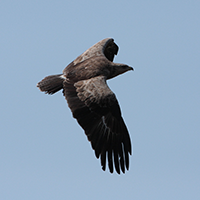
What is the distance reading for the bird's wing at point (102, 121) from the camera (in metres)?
10.7

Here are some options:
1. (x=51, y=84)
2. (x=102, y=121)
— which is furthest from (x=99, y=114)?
(x=51, y=84)

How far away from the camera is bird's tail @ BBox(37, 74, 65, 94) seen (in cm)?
1234

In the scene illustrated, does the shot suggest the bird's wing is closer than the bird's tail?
Yes

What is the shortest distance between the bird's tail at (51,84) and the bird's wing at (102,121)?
100 centimetres

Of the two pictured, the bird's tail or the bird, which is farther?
the bird's tail

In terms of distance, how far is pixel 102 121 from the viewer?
11016 mm

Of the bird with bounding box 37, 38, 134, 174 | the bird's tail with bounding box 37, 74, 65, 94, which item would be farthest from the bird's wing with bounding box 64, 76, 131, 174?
the bird's tail with bounding box 37, 74, 65, 94

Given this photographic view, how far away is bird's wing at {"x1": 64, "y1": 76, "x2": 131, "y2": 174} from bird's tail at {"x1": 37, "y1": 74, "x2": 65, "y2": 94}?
3.28 feet

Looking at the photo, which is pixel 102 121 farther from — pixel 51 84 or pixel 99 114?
pixel 51 84

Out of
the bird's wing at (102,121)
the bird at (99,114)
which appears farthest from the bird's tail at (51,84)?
the bird's wing at (102,121)

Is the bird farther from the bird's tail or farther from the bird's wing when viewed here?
the bird's tail

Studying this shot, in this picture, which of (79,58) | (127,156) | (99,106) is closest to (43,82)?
(79,58)

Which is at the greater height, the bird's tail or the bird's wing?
the bird's tail

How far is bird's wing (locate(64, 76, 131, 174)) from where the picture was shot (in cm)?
1073
